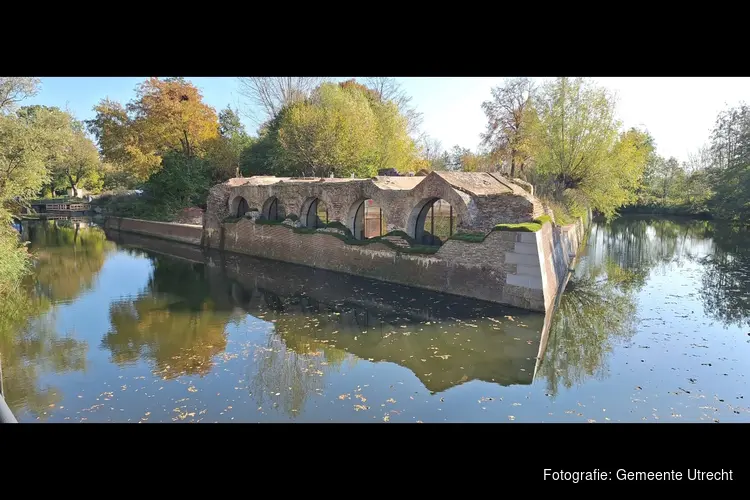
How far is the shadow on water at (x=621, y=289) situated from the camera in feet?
31.3

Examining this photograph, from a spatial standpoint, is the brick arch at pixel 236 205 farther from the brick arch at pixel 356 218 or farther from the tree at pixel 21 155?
the tree at pixel 21 155

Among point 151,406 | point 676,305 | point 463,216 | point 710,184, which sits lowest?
point 151,406

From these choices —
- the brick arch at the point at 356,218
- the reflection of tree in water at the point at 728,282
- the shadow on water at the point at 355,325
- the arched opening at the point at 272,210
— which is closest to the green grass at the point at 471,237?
the shadow on water at the point at 355,325

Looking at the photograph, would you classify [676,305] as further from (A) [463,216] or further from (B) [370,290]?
(B) [370,290]

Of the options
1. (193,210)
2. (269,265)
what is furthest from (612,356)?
(193,210)

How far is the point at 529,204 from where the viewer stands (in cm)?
1352

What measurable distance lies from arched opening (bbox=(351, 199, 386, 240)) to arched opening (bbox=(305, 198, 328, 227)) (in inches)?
100.0

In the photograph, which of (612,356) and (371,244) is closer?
(612,356)

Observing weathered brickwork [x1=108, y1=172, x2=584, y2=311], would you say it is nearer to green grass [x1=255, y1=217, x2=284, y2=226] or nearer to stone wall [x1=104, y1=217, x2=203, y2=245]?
green grass [x1=255, y1=217, x2=284, y2=226]

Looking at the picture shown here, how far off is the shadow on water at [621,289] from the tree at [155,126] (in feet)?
86.3

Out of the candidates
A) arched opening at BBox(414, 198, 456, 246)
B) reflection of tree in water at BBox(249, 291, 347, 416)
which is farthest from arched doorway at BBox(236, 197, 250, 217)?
reflection of tree in water at BBox(249, 291, 347, 416)

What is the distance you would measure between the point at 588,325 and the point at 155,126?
29.4 meters

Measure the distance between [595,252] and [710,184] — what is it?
2143 centimetres

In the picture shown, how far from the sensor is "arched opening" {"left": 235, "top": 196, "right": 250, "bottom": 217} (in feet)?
80.1
